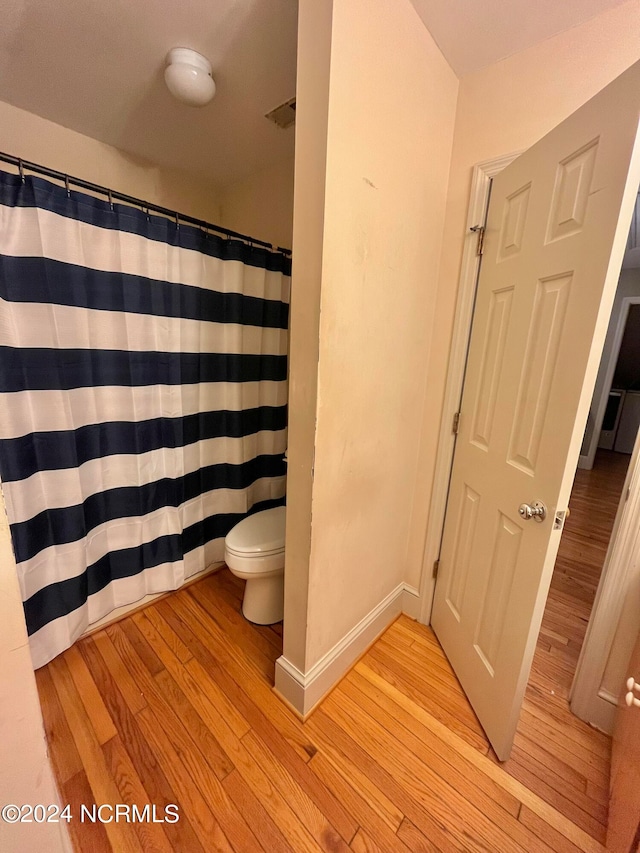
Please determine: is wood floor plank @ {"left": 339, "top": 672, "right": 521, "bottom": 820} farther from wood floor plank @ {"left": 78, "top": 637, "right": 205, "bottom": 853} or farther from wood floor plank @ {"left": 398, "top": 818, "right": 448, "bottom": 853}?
wood floor plank @ {"left": 78, "top": 637, "right": 205, "bottom": 853}

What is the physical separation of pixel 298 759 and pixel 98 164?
2.83m

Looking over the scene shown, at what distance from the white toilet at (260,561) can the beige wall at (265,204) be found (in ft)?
5.19

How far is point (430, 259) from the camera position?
53.7 inches

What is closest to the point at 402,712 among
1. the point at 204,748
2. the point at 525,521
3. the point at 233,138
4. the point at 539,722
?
the point at 539,722

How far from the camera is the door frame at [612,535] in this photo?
1.11 metres

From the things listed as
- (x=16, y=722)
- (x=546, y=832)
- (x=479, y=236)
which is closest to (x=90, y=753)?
(x=16, y=722)

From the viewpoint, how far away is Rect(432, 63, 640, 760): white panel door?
0.84 meters

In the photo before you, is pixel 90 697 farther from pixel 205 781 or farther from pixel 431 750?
pixel 431 750

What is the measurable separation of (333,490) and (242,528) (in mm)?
715

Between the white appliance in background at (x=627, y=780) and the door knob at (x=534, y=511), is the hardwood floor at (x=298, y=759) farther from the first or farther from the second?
the door knob at (x=534, y=511)

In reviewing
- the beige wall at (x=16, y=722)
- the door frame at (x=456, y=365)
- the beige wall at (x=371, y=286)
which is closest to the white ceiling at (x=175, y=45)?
the beige wall at (x=371, y=286)

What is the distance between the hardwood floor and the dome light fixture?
2282mm

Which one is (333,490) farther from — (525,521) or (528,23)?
(528,23)

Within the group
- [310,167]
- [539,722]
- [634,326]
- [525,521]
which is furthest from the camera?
[634,326]
